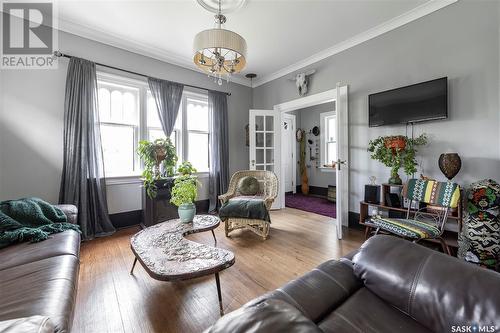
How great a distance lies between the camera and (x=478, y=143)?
2.28 meters

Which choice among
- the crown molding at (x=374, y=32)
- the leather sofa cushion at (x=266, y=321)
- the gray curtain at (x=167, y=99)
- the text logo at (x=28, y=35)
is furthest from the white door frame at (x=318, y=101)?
the text logo at (x=28, y=35)

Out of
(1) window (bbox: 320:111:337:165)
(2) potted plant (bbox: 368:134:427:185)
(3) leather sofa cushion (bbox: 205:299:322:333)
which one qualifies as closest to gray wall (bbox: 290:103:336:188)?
(1) window (bbox: 320:111:337:165)

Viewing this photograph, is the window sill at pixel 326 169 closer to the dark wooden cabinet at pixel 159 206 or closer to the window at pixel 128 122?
the window at pixel 128 122

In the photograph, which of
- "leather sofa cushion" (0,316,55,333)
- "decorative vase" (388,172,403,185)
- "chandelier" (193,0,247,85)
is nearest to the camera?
"leather sofa cushion" (0,316,55,333)

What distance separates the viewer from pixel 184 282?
1956 mm

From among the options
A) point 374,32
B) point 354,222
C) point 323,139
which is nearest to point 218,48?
point 374,32

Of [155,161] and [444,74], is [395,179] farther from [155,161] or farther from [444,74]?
[155,161]

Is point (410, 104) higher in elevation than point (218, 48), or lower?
lower

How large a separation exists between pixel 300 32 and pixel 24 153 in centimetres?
394

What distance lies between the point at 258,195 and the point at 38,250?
101 inches

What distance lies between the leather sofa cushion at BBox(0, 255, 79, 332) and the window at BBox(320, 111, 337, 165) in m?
5.52

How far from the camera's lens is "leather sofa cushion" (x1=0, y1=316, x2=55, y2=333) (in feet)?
2.33

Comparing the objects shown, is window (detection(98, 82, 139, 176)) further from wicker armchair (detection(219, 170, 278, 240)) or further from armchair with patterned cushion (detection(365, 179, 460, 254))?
armchair with patterned cushion (detection(365, 179, 460, 254))

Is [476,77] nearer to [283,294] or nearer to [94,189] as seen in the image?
[283,294]
